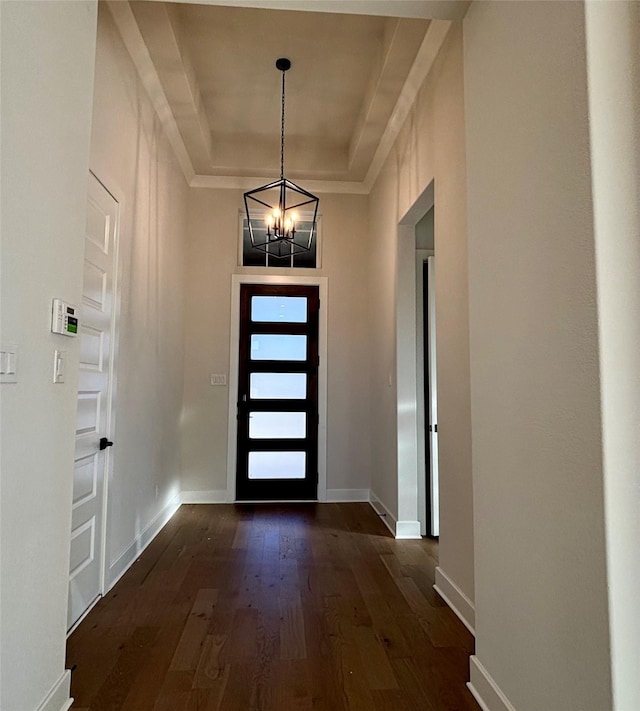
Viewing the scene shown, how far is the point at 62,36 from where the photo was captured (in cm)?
156

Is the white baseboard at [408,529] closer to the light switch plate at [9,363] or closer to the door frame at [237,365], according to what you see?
the door frame at [237,365]

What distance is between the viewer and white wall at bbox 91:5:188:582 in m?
2.59

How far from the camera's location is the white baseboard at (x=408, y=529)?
11.7 feet

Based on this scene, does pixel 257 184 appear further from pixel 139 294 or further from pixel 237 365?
pixel 139 294

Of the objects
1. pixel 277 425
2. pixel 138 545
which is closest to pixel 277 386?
pixel 277 425

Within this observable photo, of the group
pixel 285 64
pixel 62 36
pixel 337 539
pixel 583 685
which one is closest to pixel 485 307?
pixel 583 685

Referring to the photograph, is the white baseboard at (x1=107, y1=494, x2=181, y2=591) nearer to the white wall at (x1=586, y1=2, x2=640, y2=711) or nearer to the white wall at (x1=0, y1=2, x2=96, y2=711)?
the white wall at (x1=0, y1=2, x2=96, y2=711)

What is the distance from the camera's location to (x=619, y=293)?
1.12m

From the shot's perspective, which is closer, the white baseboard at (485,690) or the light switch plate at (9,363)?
the light switch plate at (9,363)

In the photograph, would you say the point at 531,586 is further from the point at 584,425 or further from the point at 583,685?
the point at 584,425

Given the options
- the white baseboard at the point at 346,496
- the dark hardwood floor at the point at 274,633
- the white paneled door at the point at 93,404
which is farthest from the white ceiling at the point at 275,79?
the white baseboard at the point at 346,496

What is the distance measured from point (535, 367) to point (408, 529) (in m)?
2.56

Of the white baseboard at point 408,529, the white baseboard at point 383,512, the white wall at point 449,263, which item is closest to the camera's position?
the white wall at point 449,263

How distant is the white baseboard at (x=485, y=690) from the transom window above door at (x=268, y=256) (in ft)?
12.7
